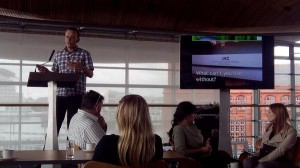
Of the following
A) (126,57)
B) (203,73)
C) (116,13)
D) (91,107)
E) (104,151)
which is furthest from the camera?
(126,57)

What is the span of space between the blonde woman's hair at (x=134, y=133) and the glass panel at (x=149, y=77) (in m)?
7.63

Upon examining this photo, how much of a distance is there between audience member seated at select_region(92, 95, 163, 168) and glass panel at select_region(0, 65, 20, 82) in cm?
716

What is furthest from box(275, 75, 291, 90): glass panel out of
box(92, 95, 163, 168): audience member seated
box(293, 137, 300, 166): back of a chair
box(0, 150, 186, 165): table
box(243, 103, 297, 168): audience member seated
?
box(92, 95, 163, 168): audience member seated

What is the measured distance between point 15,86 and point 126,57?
250 cm

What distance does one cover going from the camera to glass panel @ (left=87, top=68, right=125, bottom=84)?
32.2ft

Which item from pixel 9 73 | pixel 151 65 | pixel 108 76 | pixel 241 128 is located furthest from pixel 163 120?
pixel 9 73

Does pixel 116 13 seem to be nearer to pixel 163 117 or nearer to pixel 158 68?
pixel 158 68

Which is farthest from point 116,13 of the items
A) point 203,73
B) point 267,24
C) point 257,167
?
point 257,167

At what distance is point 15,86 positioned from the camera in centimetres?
916

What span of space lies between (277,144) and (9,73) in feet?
20.3

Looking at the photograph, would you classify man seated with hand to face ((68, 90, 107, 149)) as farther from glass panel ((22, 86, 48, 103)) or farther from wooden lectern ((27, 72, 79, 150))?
glass panel ((22, 86, 48, 103))

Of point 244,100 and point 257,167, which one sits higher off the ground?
point 244,100

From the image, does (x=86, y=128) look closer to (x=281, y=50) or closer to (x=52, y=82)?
(x=52, y=82)

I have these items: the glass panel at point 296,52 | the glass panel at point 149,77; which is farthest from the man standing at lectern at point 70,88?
the glass panel at point 296,52
